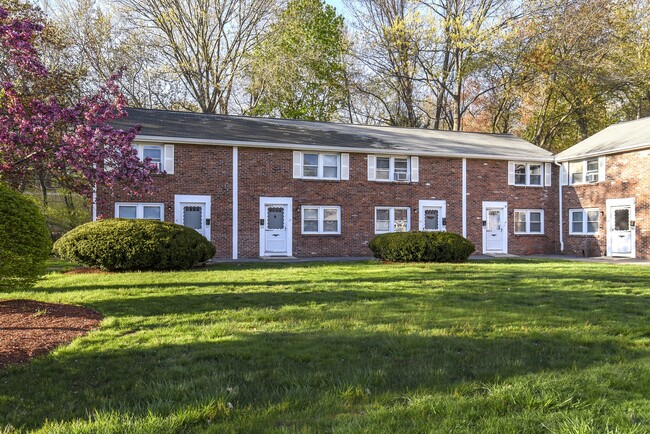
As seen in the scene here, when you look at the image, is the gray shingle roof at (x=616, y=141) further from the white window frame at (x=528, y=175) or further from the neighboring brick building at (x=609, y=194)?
the white window frame at (x=528, y=175)

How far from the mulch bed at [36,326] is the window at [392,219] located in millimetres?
15260

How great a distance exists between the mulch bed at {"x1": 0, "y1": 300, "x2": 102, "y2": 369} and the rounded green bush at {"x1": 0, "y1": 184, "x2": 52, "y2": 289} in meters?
0.48

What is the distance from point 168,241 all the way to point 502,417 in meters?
11.4

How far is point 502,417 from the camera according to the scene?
11.1 ft

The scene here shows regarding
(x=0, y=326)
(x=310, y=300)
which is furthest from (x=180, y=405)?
(x=310, y=300)

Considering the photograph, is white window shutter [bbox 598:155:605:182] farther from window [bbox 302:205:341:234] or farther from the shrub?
window [bbox 302:205:341:234]

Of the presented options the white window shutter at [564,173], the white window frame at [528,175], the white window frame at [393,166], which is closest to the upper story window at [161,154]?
the white window frame at [393,166]

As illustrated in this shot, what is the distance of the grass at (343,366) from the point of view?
133 inches

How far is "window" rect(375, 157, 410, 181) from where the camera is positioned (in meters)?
21.9

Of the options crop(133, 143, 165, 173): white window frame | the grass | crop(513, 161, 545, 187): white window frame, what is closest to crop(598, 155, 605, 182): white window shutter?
crop(513, 161, 545, 187): white window frame

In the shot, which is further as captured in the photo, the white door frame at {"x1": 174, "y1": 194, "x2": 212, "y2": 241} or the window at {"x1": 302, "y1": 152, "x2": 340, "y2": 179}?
the window at {"x1": 302, "y1": 152, "x2": 340, "y2": 179}

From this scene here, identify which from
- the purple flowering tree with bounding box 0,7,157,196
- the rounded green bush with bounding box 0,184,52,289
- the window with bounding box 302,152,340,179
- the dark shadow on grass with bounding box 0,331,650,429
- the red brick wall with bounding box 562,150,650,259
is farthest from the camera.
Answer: the window with bounding box 302,152,340,179

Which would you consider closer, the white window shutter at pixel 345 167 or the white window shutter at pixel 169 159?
the white window shutter at pixel 169 159

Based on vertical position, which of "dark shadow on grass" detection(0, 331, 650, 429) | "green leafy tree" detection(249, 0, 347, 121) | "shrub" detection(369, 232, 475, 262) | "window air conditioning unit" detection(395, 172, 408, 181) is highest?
"green leafy tree" detection(249, 0, 347, 121)
